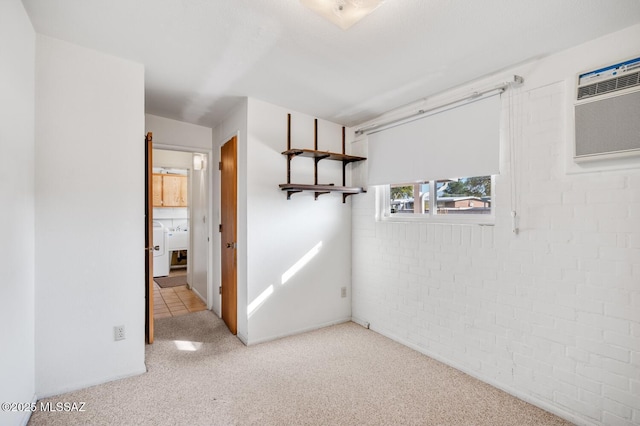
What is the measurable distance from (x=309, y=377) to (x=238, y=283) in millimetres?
1263

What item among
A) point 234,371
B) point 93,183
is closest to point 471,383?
Result: point 234,371

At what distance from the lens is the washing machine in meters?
6.29

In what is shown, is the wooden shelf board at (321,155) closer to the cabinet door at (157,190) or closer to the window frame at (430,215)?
the window frame at (430,215)

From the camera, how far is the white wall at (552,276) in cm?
180

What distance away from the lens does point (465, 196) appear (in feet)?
8.88

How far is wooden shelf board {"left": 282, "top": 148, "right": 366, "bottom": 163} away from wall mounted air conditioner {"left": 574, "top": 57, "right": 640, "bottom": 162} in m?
1.97

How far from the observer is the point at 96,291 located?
2307mm

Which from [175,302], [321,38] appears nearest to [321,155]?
[321,38]

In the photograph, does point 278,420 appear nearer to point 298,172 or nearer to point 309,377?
point 309,377

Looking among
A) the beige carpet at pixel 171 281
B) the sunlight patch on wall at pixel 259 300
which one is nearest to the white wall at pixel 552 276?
the sunlight patch on wall at pixel 259 300

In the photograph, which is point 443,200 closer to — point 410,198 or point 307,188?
point 410,198

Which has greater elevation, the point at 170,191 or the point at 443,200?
the point at 170,191

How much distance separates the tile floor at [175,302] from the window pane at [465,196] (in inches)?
135

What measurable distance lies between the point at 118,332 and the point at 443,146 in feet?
10.2
